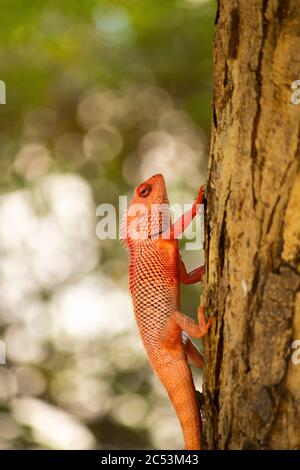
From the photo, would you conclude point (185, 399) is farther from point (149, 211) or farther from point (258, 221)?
point (258, 221)

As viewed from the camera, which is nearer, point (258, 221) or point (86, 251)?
point (258, 221)

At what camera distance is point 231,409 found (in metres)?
3.07

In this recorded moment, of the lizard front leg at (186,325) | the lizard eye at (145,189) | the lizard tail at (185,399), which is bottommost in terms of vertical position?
the lizard tail at (185,399)

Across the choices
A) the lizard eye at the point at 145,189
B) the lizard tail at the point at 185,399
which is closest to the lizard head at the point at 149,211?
the lizard eye at the point at 145,189

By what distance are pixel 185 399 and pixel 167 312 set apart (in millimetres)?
504

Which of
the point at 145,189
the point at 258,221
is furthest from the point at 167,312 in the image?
the point at 258,221

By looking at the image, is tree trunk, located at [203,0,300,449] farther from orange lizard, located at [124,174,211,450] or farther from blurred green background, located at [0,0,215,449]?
blurred green background, located at [0,0,215,449]

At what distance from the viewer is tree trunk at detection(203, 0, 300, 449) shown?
112 inches

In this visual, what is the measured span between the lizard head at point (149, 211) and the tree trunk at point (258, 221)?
1400 millimetres

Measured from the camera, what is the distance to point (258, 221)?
114 inches

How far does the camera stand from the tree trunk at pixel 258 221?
9.36ft

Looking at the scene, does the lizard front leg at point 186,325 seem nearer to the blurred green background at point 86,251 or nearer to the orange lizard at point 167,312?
the orange lizard at point 167,312

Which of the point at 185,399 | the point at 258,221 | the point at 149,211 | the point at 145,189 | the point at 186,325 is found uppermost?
the point at 145,189
